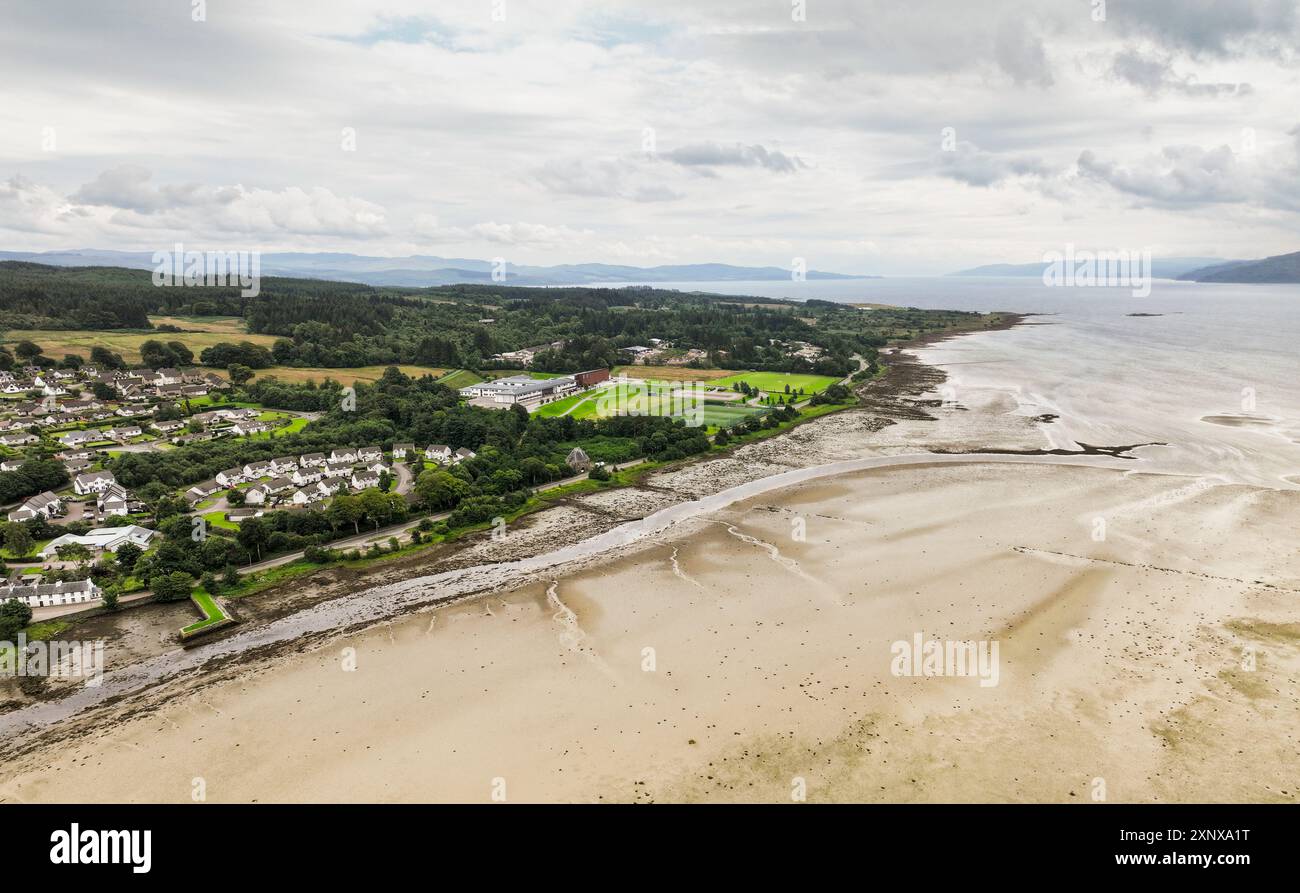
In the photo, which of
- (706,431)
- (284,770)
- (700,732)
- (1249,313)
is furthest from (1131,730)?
(1249,313)

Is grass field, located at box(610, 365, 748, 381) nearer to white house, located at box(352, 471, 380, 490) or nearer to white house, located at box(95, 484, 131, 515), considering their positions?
white house, located at box(352, 471, 380, 490)

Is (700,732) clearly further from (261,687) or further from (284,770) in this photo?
(261,687)

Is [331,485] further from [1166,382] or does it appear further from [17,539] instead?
[1166,382]

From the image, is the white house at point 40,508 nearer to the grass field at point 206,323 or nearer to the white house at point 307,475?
the white house at point 307,475

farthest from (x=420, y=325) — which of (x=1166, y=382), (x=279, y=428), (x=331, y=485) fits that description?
(x=1166, y=382)

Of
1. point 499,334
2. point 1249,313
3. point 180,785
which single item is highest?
point 1249,313

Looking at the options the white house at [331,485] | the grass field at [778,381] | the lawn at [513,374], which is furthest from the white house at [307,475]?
the grass field at [778,381]
